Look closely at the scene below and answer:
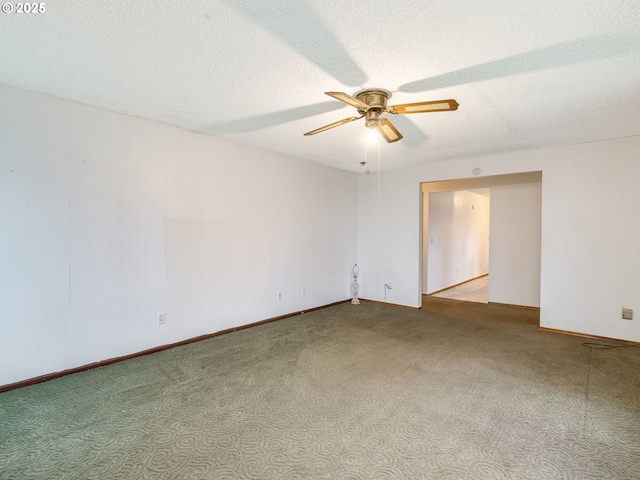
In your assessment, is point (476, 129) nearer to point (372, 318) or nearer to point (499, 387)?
point (499, 387)

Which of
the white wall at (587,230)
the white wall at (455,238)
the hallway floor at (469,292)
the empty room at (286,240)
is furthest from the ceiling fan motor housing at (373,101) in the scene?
the hallway floor at (469,292)

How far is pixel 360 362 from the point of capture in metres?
3.17

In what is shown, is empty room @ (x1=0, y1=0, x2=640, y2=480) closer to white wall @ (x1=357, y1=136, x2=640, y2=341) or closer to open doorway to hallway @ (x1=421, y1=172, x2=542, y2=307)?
white wall @ (x1=357, y1=136, x2=640, y2=341)

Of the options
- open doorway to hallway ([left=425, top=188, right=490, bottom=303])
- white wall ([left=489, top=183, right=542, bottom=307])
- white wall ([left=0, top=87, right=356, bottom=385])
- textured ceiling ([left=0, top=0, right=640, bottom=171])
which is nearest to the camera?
textured ceiling ([left=0, top=0, right=640, bottom=171])

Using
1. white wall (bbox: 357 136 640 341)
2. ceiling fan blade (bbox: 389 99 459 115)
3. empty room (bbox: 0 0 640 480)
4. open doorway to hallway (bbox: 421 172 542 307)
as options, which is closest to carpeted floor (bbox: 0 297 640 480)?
empty room (bbox: 0 0 640 480)

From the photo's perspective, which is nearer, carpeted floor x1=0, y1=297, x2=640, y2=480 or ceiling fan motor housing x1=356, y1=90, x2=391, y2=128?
carpeted floor x1=0, y1=297, x2=640, y2=480

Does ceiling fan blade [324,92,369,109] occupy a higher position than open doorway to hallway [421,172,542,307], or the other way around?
ceiling fan blade [324,92,369,109]

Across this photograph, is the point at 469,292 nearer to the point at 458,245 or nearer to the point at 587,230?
the point at 458,245

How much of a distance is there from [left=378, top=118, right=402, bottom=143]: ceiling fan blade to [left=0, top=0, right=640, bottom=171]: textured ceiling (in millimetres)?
243

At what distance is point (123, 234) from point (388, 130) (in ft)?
9.04

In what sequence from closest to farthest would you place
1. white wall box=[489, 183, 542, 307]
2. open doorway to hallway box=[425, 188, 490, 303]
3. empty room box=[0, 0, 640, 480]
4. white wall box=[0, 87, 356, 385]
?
empty room box=[0, 0, 640, 480] → white wall box=[0, 87, 356, 385] → white wall box=[489, 183, 542, 307] → open doorway to hallway box=[425, 188, 490, 303]

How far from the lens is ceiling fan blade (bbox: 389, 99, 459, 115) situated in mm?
2128

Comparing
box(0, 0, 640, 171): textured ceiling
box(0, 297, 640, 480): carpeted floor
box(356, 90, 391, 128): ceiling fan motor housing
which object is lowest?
box(0, 297, 640, 480): carpeted floor

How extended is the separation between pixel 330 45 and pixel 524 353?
11.7ft
